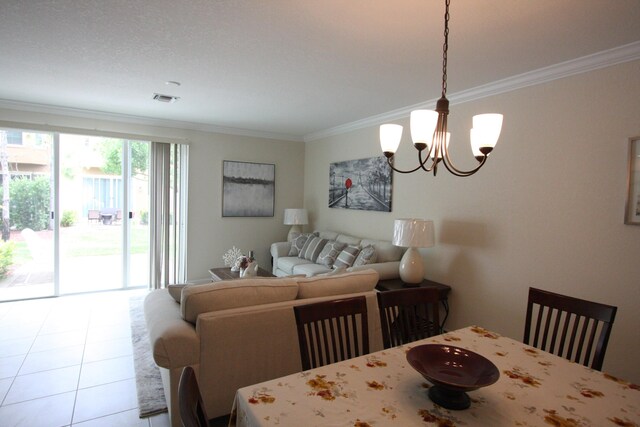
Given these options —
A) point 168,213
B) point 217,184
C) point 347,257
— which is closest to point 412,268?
point 347,257

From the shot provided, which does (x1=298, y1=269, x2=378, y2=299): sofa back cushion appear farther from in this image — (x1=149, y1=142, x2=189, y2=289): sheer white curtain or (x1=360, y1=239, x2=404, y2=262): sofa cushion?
(x1=149, y1=142, x2=189, y2=289): sheer white curtain

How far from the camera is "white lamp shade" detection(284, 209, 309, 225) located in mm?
5727

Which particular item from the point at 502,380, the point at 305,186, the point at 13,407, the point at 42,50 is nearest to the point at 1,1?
the point at 42,50

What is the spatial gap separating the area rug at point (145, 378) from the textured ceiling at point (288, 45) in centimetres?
254

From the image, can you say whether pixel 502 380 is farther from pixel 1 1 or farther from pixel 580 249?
pixel 1 1

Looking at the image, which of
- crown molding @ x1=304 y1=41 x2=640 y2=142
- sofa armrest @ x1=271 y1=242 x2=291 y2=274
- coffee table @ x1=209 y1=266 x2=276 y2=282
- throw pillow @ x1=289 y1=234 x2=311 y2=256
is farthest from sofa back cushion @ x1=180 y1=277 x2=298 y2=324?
sofa armrest @ x1=271 y1=242 x2=291 y2=274

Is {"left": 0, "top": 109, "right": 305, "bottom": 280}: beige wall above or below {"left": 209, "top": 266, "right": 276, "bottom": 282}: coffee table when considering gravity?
above

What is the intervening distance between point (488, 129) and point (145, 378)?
2.93m

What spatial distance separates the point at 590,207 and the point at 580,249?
330mm

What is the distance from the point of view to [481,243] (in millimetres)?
3316

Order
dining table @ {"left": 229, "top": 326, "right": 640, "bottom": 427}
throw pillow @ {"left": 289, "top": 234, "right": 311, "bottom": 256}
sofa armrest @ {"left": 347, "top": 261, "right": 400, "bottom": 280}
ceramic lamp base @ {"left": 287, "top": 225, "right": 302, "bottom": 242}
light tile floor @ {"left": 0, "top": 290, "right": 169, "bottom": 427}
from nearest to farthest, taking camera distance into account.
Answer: dining table @ {"left": 229, "top": 326, "right": 640, "bottom": 427} < light tile floor @ {"left": 0, "top": 290, "right": 169, "bottom": 427} < sofa armrest @ {"left": 347, "top": 261, "right": 400, "bottom": 280} < throw pillow @ {"left": 289, "top": 234, "right": 311, "bottom": 256} < ceramic lamp base @ {"left": 287, "top": 225, "right": 302, "bottom": 242}

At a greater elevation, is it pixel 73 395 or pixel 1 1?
pixel 1 1

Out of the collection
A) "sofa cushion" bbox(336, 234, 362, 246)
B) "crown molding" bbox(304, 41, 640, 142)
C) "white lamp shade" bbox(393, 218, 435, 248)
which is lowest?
"sofa cushion" bbox(336, 234, 362, 246)

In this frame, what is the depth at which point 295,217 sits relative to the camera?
5730 mm
